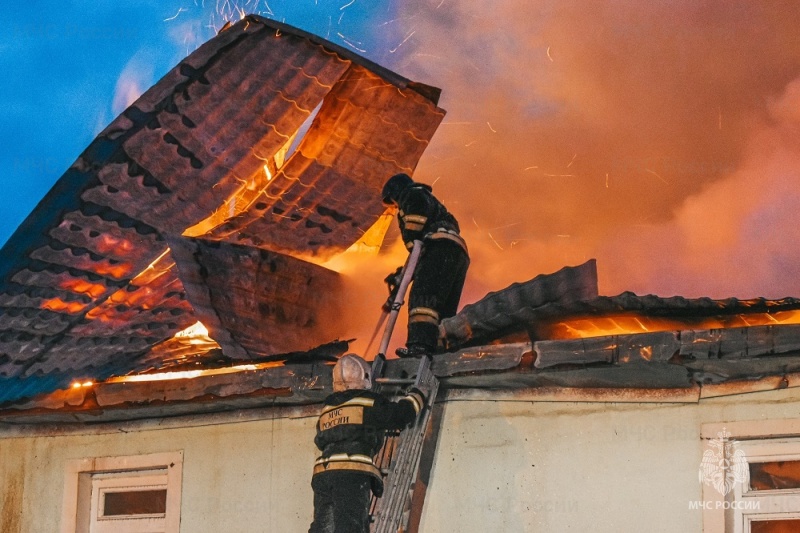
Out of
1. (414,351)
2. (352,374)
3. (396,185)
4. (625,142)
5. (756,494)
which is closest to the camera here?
(756,494)

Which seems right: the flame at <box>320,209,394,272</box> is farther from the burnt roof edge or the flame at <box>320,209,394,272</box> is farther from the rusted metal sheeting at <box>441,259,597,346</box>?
the rusted metal sheeting at <box>441,259,597,346</box>

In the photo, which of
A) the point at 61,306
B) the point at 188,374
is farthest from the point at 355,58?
the point at 188,374

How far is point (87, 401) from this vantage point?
25.5 feet

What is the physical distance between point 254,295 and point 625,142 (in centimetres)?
840

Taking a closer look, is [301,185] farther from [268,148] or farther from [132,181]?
[132,181]

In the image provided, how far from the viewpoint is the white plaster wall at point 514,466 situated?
20.0ft

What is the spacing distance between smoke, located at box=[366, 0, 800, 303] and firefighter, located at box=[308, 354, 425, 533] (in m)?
8.32

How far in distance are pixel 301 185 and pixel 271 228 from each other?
84 cm

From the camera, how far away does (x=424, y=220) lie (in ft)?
25.5

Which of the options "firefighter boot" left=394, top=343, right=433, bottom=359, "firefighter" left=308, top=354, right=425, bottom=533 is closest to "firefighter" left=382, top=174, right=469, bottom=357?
"firefighter boot" left=394, top=343, right=433, bottom=359

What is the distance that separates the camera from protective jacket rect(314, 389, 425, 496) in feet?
19.8

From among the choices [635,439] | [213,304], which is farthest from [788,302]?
[213,304]

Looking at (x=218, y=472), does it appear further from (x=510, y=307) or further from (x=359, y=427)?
(x=510, y=307)

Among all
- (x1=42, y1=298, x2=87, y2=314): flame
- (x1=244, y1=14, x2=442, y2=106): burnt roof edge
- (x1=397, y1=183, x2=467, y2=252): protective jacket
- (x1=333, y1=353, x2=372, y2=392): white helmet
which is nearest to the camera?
(x1=333, y1=353, x2=372, y2=392): white helmet
